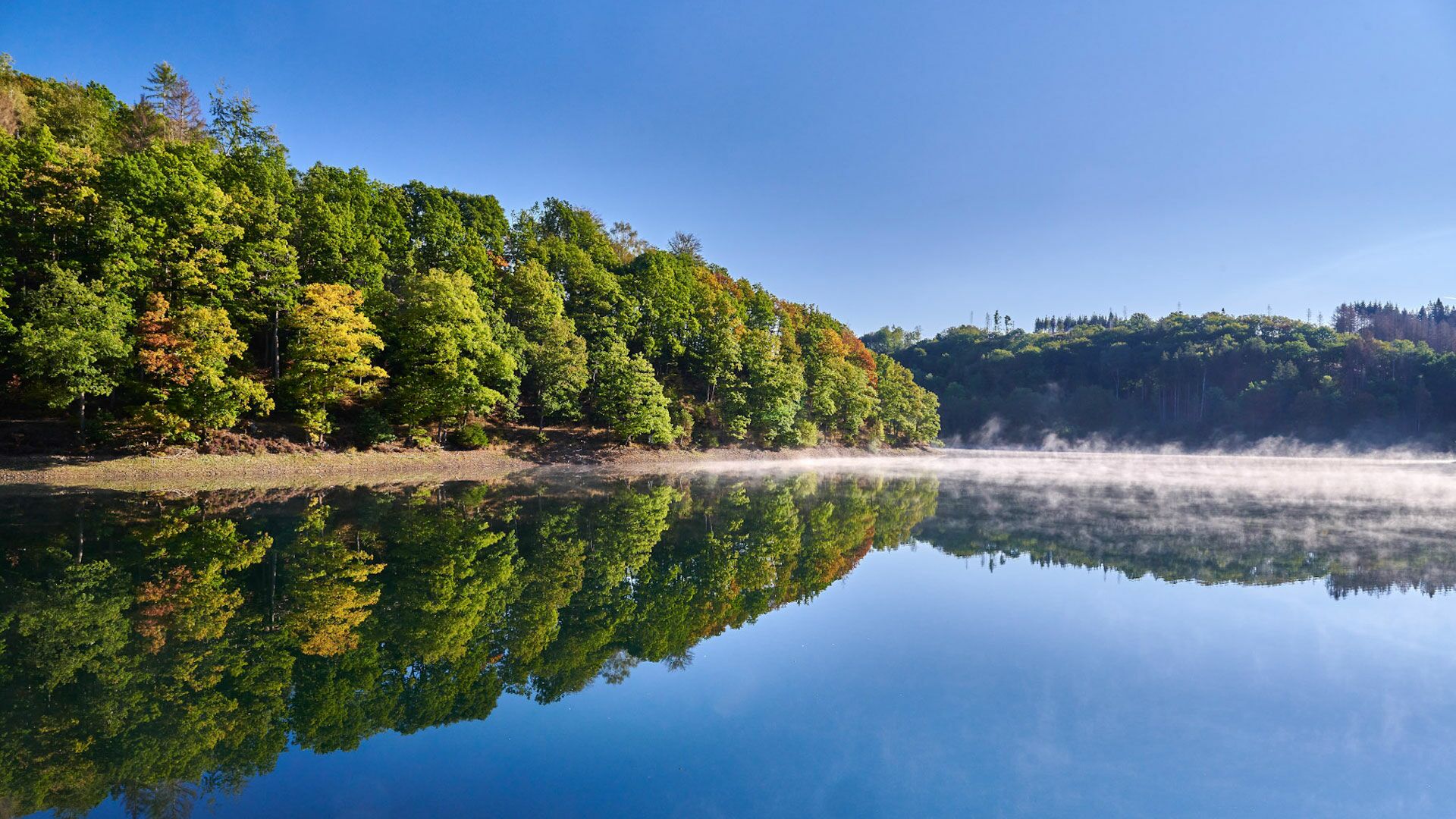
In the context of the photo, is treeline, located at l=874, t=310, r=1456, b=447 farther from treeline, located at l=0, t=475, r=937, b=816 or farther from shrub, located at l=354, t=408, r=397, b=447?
treeline, located at l=0, t=475, r=937, b=816

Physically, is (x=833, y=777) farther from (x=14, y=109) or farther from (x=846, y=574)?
(x=14, y=109)

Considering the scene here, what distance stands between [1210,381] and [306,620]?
128002 mm

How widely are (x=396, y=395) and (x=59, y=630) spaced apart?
27.5 meters

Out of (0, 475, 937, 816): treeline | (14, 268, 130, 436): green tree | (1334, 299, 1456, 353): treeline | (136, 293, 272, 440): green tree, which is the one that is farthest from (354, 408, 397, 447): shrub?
(1334, 299, 1456, 353): treeline

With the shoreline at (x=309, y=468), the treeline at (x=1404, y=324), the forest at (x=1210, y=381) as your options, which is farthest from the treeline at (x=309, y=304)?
the treeline at (x=1404, y=324)

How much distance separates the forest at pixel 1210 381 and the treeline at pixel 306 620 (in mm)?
100659

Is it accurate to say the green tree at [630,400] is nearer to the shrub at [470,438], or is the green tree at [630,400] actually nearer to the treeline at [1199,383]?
the shrub at [470,438]

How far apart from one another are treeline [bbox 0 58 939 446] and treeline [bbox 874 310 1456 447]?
7005 centimetres

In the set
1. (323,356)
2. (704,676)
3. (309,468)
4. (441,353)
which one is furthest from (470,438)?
(704,676)

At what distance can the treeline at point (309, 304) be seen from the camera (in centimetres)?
2536

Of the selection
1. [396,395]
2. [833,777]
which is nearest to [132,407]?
[396,395]

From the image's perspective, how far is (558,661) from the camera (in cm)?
702

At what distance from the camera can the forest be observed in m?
83.5

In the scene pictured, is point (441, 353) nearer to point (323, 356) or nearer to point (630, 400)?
point (323, 356)
